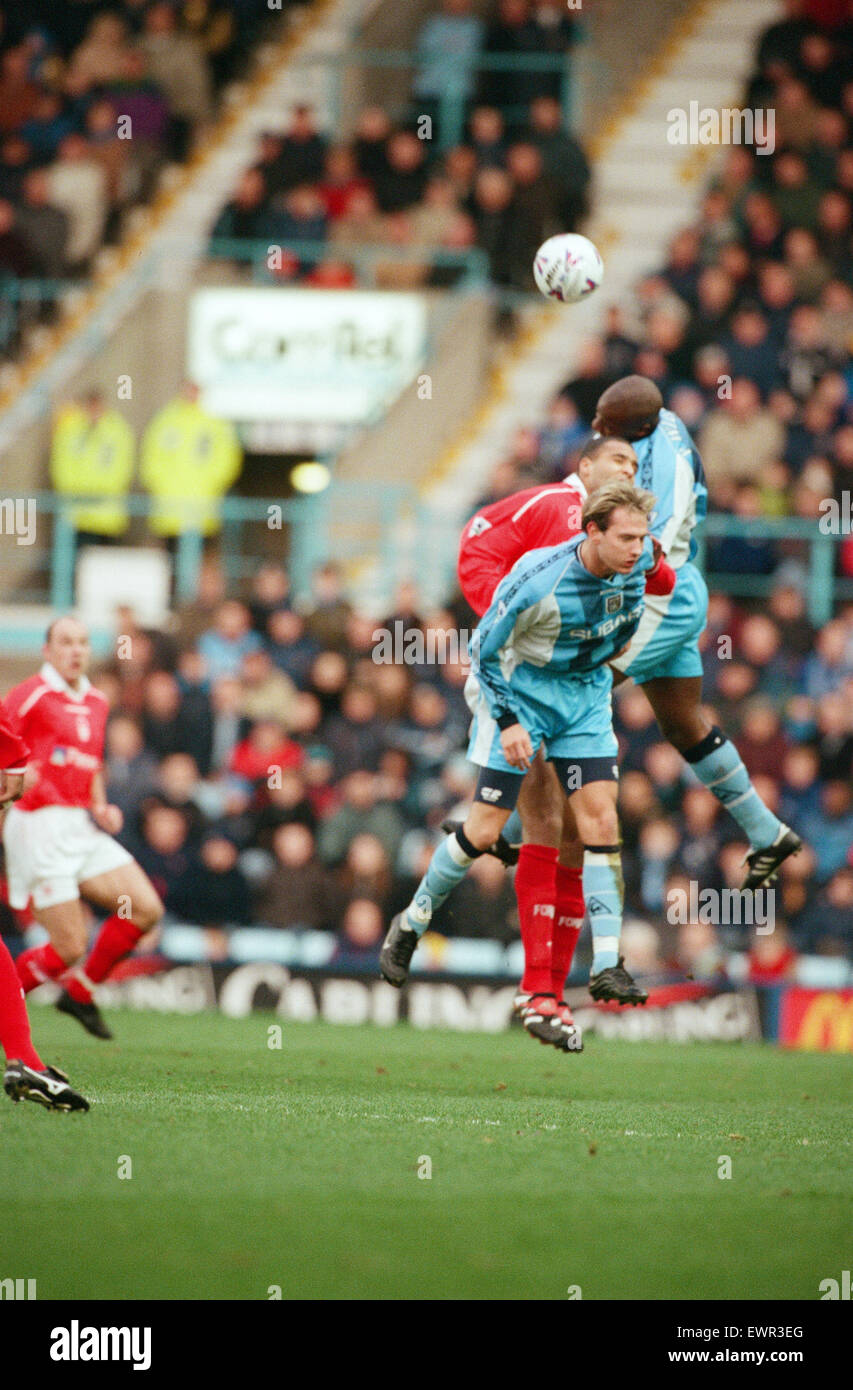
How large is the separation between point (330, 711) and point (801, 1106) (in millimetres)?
6669

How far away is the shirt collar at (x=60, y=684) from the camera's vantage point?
10.3m

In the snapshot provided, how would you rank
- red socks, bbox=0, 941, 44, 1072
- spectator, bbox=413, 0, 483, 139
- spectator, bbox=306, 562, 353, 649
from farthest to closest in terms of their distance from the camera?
spectator, bbox=413, 0, 483, 139
spectator, bbox=306, 562, 353, 649
red socks, bbox=0, 941, 44, 1072

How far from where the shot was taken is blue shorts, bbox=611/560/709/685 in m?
9.09

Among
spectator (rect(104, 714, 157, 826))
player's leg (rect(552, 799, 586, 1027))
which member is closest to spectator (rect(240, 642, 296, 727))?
spectator (rect(104, 714, 157, 826))

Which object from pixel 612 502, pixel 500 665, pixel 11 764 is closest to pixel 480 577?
pixel 500 665

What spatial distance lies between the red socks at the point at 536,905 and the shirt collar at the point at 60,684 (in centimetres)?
263

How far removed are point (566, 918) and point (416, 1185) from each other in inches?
111

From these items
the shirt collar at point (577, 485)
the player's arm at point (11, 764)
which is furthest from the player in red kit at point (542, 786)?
the player's arm at point (11, 764)

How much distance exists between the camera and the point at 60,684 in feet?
33.8

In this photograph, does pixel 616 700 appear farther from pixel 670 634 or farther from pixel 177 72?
pixel 177 72

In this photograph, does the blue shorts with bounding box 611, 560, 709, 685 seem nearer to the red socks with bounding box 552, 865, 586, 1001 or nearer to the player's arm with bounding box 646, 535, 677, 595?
the player's arm with bounding box 646, 535, 677, 595

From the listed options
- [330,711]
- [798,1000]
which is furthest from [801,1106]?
[330,711]

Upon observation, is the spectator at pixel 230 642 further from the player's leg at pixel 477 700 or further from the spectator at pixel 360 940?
the player's leg at pixel 477 700

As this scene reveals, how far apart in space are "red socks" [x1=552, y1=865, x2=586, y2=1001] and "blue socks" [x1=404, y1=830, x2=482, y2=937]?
0.52 metres
